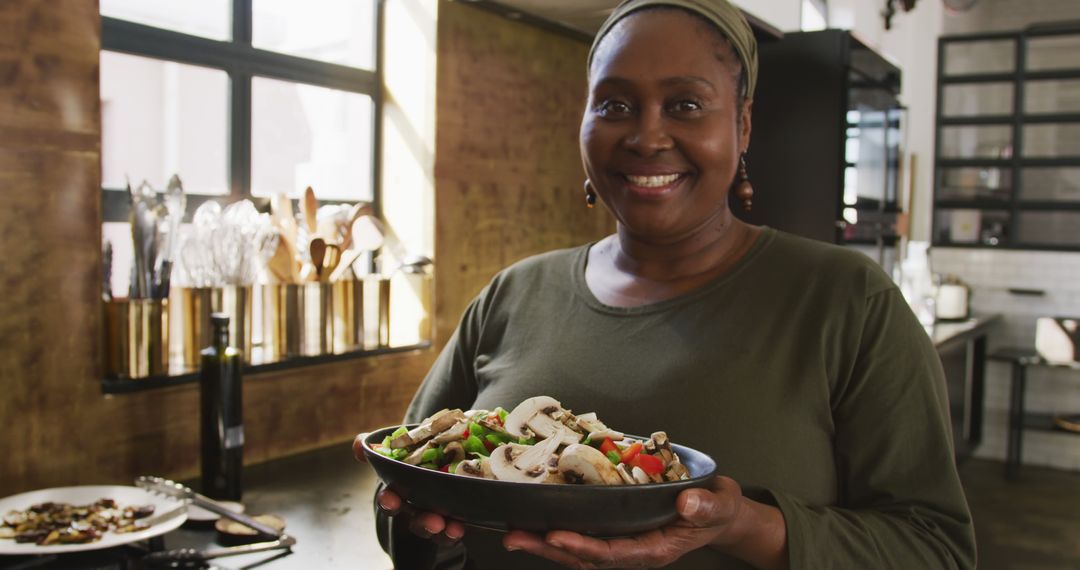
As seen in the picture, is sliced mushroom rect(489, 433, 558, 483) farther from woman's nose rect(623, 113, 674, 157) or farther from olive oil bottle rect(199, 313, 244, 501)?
olive oil bottle rect(199, 313, 244, 501)

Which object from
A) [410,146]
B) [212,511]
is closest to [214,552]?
[212,511]

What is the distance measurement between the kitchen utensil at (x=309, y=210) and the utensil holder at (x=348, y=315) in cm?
16

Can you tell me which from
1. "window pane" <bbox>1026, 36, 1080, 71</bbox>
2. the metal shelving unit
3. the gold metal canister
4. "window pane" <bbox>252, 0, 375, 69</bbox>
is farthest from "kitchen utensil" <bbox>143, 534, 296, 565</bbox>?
"window pane" <bbox>1026, 36, 1080, 71</bbox>

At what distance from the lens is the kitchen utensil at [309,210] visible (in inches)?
88.5

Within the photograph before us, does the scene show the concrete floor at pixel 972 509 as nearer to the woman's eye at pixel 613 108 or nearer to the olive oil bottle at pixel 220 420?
the olive oil bottle at pixel 220 420

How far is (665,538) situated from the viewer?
2.76 ft

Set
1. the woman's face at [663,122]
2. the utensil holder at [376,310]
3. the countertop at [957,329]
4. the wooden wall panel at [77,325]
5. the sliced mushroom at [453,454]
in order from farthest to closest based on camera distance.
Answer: the countertop at [957,329] < the utensil holder at [376,310] < the wooden wall panel at [77,325] < the woman's face at [663,122] < the sliced mushroom at [453,454]

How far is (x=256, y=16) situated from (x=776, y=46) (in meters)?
1.88

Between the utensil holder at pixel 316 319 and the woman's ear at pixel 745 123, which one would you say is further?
the utensil holder at pixel 316 319

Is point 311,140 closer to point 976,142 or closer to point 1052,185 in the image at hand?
point 976,142

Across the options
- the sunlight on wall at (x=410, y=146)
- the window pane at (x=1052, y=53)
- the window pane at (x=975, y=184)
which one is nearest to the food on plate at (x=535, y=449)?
the sunlight on wall at (x=410, y=146)

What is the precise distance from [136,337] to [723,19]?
1.29m

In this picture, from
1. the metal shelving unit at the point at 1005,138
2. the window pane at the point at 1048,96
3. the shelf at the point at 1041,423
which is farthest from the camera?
the window pane at the point at 1048,96

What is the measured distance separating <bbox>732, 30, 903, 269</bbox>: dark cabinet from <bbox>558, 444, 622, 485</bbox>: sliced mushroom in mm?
2638
